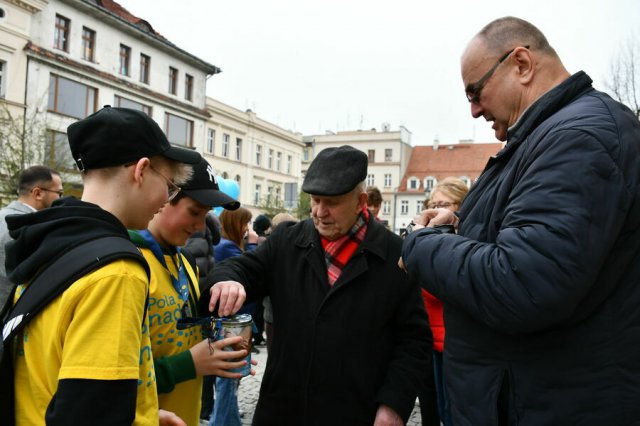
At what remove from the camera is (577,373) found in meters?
1.38

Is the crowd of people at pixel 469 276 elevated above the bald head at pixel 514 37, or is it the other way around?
the bald head at pixel 514 37

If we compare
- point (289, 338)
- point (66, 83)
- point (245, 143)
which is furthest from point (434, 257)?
point (245, 143)

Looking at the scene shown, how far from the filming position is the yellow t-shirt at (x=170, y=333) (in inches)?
77.4

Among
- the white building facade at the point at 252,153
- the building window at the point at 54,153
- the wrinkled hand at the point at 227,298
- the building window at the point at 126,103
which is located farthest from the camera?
the white building facade at the point at 252,153

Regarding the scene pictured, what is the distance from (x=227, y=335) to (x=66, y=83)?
25.7 meters

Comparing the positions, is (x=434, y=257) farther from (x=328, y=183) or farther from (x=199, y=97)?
(x=199, y=97)

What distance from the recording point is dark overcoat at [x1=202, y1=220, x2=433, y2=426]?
223 cm

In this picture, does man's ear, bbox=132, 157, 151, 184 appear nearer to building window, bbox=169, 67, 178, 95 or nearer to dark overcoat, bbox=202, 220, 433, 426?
dark overcoat, bbox=202, 220, 433, 426

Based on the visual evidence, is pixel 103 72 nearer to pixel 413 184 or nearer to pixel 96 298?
pixel 96 298

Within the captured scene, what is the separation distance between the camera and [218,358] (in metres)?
1.89

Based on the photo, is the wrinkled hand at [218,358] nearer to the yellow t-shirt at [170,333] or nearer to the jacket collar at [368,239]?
the yellow t-shirt at [170,333]

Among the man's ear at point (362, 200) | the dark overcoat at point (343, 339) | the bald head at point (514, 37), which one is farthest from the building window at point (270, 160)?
the bald head at point (514, 37)

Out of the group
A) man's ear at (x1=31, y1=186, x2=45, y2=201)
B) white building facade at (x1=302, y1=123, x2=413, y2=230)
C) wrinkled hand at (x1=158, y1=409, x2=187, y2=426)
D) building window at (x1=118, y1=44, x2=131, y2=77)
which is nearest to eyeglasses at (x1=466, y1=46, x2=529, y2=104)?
wrinkled hand at (x1=158, y1=409, x2=187, y2=426)

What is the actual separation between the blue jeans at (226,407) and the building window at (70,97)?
2276 cm
